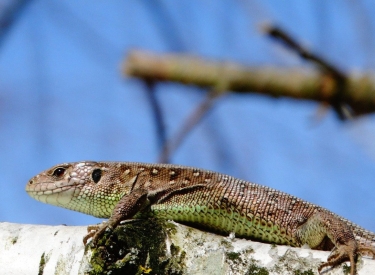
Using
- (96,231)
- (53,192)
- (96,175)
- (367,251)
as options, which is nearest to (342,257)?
(367,251)

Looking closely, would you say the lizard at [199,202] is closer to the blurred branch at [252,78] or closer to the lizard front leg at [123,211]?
the lizard front leg at [123,211]

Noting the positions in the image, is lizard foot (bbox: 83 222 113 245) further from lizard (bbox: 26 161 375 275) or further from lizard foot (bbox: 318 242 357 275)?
lizard foot (bbox: 318 242 357 275)

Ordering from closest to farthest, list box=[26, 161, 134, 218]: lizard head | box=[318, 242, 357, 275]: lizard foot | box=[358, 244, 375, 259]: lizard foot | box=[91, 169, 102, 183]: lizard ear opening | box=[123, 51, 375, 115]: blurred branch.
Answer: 1. box=[318, 242, 357, 275]: lizard foot
2. box=[358, 244, 375, 259]: lizard foot
3. box=[26, 161, 134, 218]: lizard head
4. box=[91, 169, 102, 183]: lizard ear opening
5. box=[123, 51, 375, 115]: blurred branch

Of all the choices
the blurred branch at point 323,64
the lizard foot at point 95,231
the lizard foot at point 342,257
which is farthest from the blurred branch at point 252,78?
the lizard foot at point 95,231

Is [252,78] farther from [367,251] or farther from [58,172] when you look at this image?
[367,251]

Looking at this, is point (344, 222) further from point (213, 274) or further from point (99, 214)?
point (99, 214)

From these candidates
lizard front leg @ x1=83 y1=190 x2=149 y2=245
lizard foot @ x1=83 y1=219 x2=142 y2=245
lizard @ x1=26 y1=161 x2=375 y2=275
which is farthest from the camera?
lizard @ x1=26 y1=161 x2=375 y2=275

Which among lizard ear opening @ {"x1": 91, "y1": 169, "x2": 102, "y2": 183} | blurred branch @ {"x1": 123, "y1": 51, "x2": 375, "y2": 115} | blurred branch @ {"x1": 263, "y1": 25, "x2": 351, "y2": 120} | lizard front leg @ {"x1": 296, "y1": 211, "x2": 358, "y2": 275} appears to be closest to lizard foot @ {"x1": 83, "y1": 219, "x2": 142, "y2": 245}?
lizard front leg @ {"x1": 296, "y1": 211, "x2": 358, "y2": 275}

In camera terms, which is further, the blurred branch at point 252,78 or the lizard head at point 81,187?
the blurred branch at point 252,78
